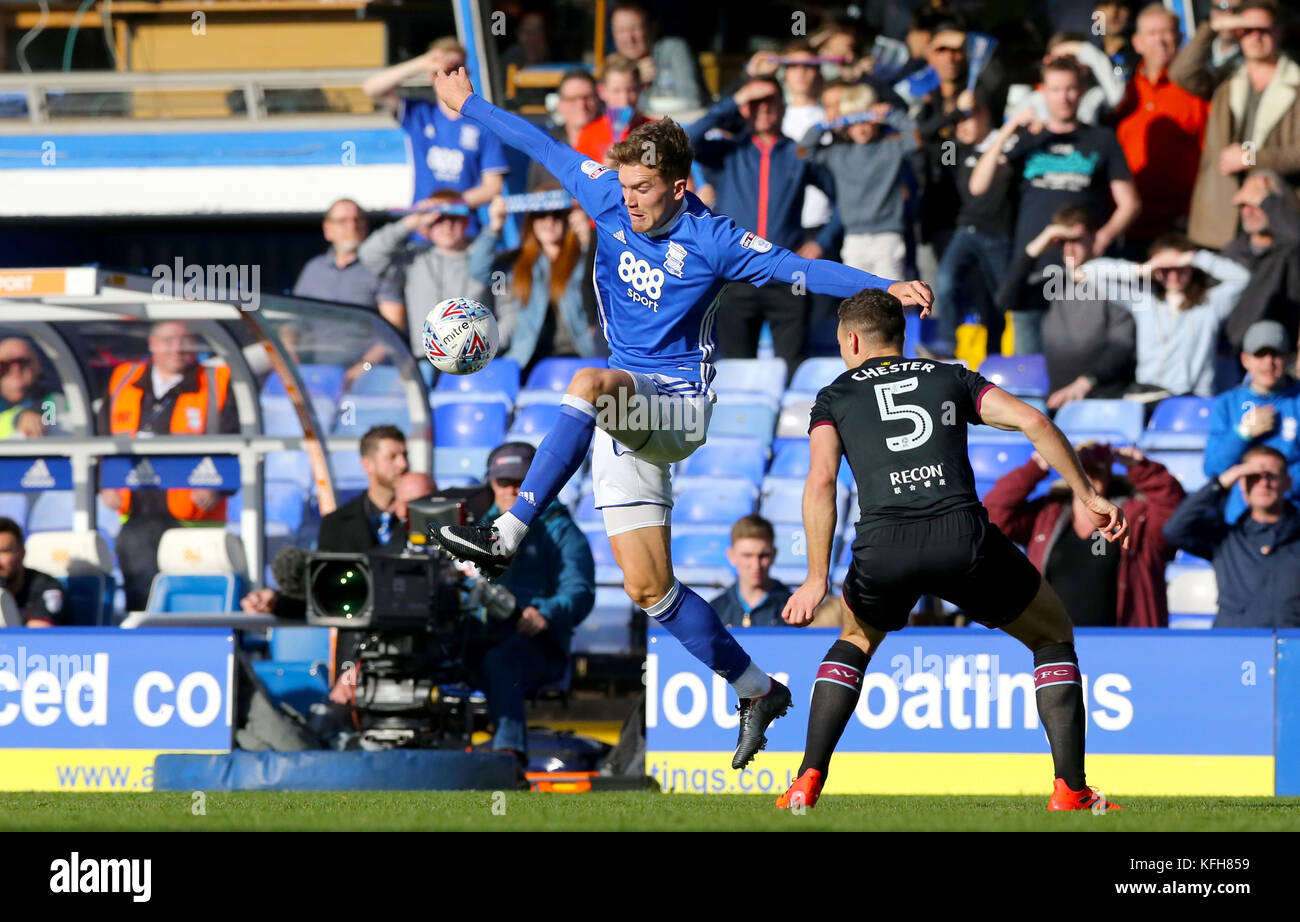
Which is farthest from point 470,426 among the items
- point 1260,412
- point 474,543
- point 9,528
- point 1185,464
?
point 474,543

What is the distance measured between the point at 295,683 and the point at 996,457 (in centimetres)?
473

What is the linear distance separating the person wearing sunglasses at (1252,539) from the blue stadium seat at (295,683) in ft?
15.1

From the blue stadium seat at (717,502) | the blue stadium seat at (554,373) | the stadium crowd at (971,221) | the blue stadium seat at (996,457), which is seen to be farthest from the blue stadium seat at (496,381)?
the blue stadium seat at (996,457)

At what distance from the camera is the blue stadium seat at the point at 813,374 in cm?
1326

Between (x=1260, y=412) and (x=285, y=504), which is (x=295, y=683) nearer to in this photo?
(x=285, y=504)

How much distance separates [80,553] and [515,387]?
3.75 meters

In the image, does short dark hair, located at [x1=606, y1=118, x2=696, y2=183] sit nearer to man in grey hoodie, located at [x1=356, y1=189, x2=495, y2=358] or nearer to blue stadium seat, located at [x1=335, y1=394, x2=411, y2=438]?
blue stadium seat, located at [x1=335, y1=394, x2=411, y2=438]

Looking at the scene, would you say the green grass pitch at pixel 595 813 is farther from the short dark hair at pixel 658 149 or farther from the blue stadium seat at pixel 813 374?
the blue stadium seat at pixel 813 374

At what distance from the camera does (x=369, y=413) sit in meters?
11.9

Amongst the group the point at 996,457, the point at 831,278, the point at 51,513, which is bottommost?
the point at 51,513

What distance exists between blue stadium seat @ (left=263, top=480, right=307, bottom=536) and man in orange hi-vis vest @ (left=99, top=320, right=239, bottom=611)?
2.05 feet

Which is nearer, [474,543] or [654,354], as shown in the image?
[474,543]

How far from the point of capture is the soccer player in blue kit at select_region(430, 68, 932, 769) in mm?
6836
